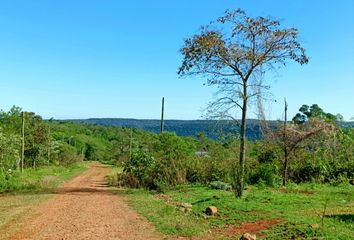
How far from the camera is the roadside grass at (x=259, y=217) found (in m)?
9.12

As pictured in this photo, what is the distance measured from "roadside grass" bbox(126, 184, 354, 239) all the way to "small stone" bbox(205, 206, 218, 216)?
0.50ft

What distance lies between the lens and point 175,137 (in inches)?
867

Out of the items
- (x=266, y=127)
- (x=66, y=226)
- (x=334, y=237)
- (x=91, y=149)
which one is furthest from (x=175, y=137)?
(x=91, y=149)

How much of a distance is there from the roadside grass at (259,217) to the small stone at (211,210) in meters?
0.15

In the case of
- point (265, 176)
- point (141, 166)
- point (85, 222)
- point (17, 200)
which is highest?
point (141, 166)

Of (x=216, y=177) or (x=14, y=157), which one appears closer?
(x=216, y=177)

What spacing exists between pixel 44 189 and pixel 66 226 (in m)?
10.1

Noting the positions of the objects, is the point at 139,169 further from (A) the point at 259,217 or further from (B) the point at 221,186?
(A) the point at 259,217

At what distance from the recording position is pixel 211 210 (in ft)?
39.6

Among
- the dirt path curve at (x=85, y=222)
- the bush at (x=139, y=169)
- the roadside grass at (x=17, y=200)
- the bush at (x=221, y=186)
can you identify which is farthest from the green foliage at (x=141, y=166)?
the dirt path curve at (x=85, y=222)

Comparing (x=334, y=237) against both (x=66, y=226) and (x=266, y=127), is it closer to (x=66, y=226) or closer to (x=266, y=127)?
(x=66, y=226)

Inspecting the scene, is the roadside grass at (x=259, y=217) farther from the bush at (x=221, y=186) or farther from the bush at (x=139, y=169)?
the bush at (x=139, y=169)

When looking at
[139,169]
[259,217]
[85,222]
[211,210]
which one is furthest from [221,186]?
[85,222]

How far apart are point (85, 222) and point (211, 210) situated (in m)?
3.66
